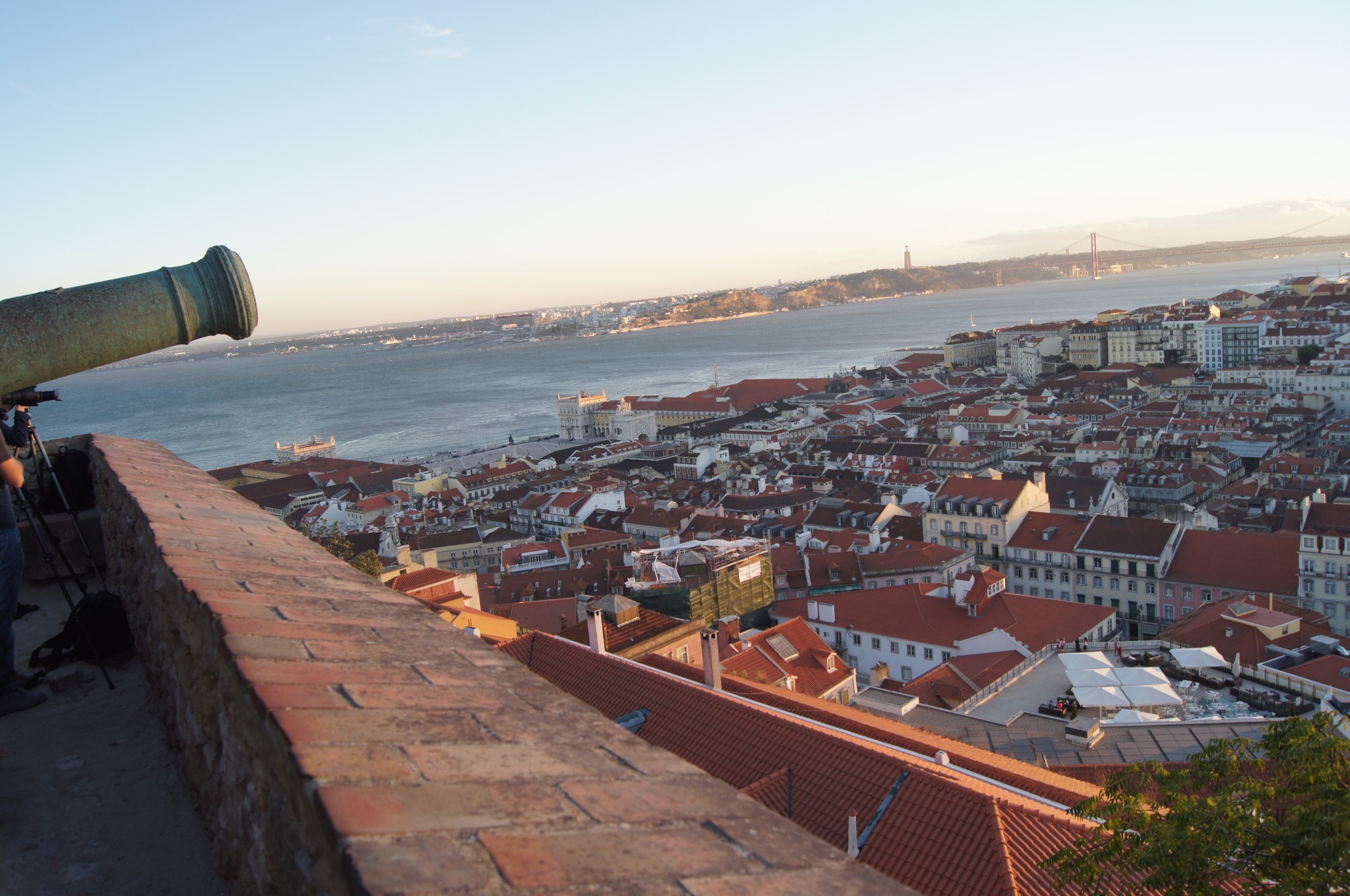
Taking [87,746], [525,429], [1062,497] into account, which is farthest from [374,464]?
[87,746]

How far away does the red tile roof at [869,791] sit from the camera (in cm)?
436

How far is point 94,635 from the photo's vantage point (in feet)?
8.44

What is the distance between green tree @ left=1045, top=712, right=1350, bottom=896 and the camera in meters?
2.65

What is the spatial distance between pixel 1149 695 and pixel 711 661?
5450mm

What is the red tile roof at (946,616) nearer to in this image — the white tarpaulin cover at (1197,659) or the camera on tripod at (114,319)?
the white tarpaulin cover at (1197,659)

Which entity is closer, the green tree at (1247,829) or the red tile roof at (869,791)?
the green tree at (1247,829)

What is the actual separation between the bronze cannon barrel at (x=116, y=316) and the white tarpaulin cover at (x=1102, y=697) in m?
9.24

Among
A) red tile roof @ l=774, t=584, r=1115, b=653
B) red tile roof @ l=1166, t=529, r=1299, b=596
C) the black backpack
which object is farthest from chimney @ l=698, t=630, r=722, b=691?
red tile roof @ l=1166, t=529, r=1299, b=596

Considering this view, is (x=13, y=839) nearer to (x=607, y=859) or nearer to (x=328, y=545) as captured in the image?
(x=607, y=859)

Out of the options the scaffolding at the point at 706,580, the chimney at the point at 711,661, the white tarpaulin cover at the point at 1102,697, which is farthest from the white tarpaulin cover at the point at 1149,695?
the scaffolding at the point at 706,580

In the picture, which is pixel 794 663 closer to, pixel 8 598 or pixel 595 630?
pixel 595 630

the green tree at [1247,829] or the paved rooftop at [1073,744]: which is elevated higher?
the green tree at [1247,829]

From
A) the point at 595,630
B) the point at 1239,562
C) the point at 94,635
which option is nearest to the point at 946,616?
the point at 1239,562

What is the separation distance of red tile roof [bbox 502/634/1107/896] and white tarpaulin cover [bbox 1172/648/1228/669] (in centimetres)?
620
